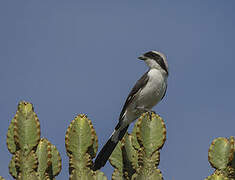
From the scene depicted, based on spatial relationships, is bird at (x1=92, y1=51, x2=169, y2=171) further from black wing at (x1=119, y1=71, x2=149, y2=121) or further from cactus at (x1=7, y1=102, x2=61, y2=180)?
cactus at (x1=7, y1=102, x2=61, y2=180)

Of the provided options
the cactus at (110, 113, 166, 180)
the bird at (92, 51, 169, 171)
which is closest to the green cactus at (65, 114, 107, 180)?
the cactus at (110, 113, 166, 180)

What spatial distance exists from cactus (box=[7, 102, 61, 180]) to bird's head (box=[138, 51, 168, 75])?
3.53 meters

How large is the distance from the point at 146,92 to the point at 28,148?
350cm

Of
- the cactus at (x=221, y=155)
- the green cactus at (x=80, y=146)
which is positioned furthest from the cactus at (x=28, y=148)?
the cactus at (x=221, y=155)

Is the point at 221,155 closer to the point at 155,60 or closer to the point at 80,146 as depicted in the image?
the point at 80,146

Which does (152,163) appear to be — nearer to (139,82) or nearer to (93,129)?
(93,129)

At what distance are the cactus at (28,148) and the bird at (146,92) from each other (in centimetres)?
246

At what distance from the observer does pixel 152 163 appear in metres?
7.11

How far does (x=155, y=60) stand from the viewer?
32.8 feet

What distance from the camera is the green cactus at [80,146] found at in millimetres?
7121

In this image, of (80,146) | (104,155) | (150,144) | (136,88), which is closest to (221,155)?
(150,144)

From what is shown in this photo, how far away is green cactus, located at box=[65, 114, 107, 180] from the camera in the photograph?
7.12 metres

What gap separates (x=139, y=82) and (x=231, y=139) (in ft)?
10.5

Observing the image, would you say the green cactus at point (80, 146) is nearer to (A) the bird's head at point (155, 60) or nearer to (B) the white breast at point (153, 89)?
(B) the white breast at point (153, 89)
